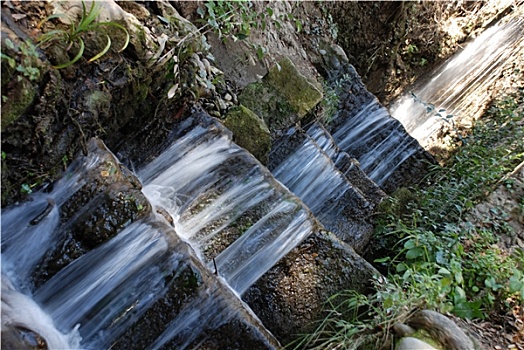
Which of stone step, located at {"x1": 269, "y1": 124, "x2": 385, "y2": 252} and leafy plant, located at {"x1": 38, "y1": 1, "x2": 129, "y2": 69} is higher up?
leafy plant, located at {"x1": 38, "y1": 1, "x2": 129, "y2": 69}

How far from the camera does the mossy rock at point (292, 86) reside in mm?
4227

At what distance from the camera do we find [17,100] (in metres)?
2.31

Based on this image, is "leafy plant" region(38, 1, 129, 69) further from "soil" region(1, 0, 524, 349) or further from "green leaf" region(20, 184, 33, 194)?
"green leaf" region(20, 184, 33, 194)

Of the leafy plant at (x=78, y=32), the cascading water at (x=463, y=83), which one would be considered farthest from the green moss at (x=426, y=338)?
the cascading water at (x=463, y=83)

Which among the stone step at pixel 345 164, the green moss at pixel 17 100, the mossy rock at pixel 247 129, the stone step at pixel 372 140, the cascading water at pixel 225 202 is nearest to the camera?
the green moss at pixel 17 100

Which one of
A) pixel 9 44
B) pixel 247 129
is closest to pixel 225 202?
pixel 247 129

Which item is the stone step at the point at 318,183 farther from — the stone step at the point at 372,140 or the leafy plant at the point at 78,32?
the leafy plant at the point at 78,32

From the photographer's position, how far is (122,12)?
2854 millimetres

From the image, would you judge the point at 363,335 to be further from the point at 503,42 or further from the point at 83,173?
the point at 503,42

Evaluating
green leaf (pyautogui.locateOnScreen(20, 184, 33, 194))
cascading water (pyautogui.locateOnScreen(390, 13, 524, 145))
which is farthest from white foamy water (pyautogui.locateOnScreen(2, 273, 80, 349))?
cascading water (pyautogui.locateOnScreen(390, 13, 524, 145))

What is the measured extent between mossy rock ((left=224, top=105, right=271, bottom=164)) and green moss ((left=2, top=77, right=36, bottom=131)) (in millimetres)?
1635

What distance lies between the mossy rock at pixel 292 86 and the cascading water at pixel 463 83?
3.11m

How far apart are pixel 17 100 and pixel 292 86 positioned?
255cm

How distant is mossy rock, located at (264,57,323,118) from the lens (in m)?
4.23
